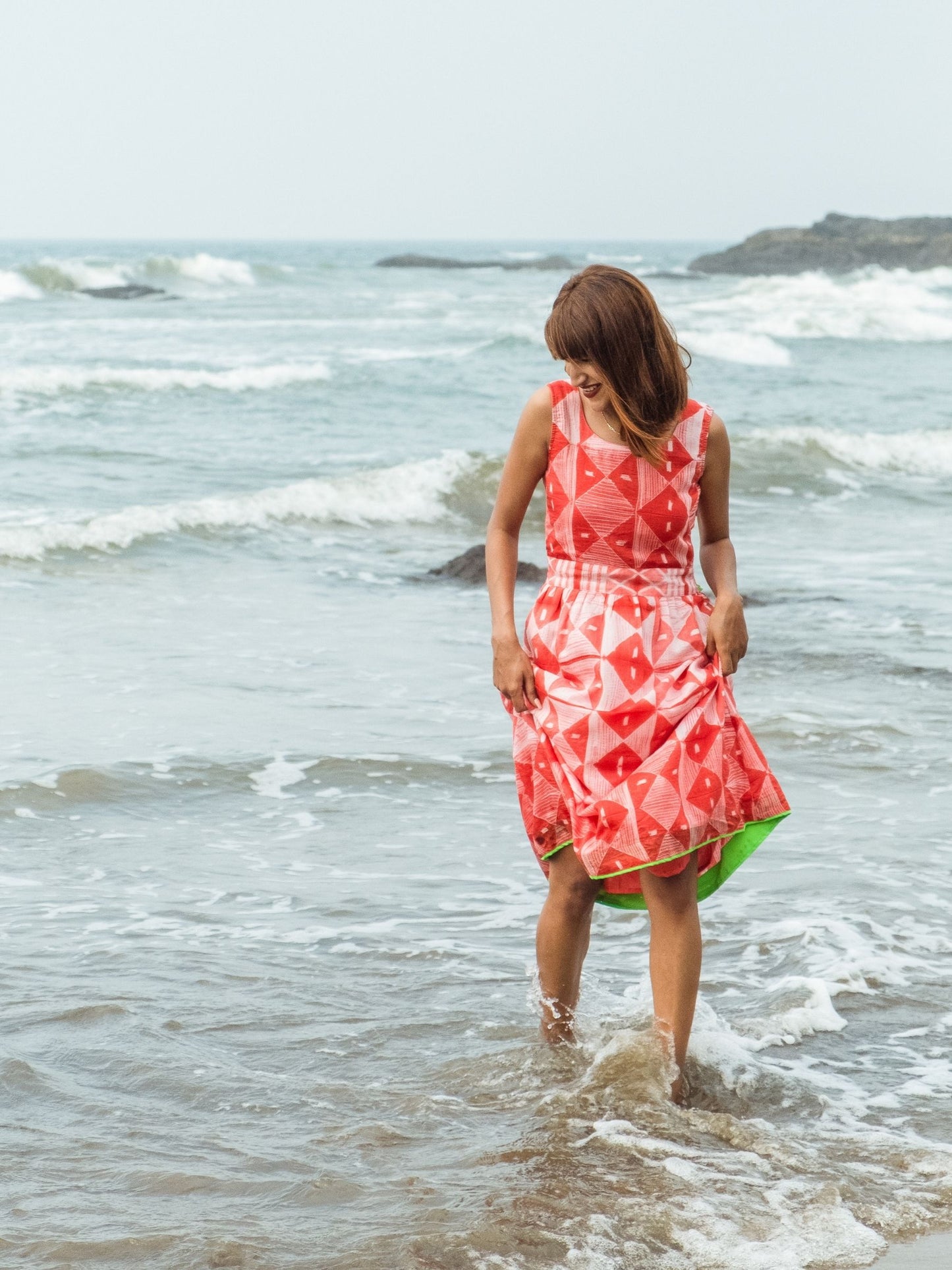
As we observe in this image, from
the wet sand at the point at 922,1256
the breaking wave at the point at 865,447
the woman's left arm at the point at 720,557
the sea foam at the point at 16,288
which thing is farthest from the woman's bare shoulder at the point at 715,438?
the sea foam at the point at 16,288

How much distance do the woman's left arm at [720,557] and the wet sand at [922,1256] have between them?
1.16m

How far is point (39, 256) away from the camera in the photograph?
77875 mm

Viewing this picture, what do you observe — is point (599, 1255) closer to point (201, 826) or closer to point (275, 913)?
point (275, 913)

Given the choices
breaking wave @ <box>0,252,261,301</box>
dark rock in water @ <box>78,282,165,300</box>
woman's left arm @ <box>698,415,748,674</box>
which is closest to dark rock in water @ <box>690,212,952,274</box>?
breaking wave @ <box>0,252,261,301</box>

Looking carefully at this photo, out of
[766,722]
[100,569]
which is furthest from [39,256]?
[766,722]

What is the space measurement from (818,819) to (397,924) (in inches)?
73.4

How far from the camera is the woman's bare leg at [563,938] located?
3445 millimetres

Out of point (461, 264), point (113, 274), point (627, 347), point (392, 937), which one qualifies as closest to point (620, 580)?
point (627, 347)

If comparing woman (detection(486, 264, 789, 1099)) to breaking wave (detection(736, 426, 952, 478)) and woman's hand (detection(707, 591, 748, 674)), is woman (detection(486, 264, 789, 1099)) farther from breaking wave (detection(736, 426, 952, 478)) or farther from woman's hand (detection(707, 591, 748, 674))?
breaking wave (detection(736, 426, 952, 478))

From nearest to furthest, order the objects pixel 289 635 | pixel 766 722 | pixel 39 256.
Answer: pixel 766 722, pixel 289 635, pixel 39 256

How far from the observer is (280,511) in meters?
13.4

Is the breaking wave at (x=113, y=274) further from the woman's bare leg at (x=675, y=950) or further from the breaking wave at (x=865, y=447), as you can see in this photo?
the woman's bare leg at (x=675, y=950)

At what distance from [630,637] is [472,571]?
295 inches

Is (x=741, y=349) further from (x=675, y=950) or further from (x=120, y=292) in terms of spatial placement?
(x=675, y=950)
